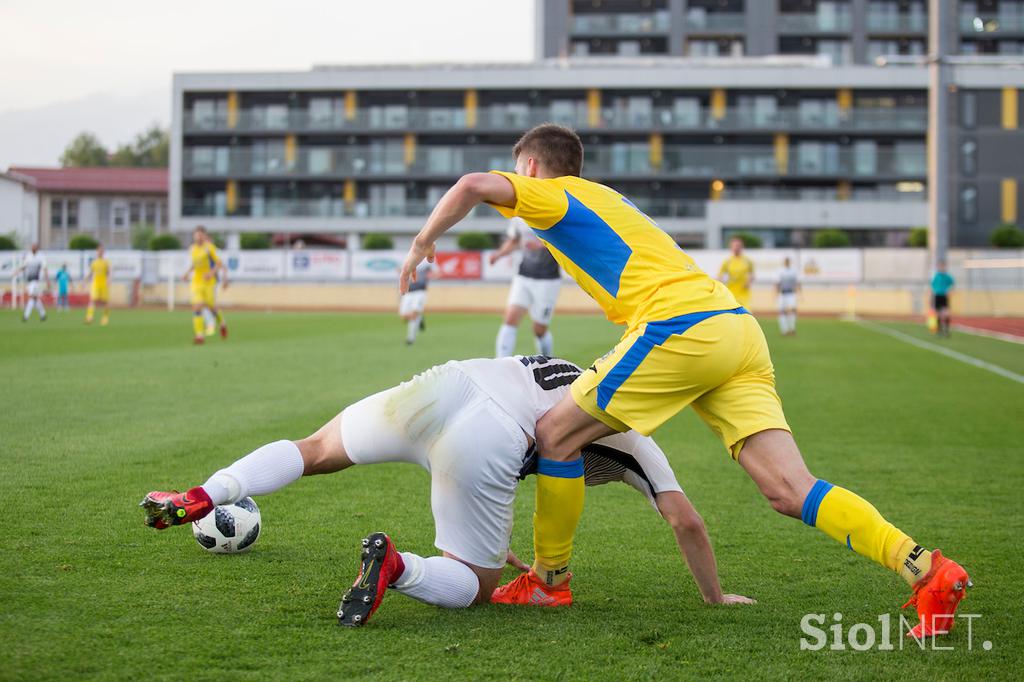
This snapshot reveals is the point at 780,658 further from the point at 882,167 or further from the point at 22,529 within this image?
the point at 882,167

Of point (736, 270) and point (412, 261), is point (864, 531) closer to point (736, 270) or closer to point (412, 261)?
point (412, 261)

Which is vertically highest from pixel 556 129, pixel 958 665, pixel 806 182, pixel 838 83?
pixel 838 83

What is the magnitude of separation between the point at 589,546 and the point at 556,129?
2.08 meters

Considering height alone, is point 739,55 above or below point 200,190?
above

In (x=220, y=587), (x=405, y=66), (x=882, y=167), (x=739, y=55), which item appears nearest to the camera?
(x=220, y=587)

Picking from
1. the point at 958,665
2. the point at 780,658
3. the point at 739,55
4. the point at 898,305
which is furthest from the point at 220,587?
the point at 739,55

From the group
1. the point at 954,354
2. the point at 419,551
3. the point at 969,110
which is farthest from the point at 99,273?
the point at 969,110

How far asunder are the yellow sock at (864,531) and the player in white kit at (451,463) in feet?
1.67

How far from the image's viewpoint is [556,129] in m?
4.52

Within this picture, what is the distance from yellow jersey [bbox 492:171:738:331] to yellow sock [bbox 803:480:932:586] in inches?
32.9

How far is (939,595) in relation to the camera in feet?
12.5

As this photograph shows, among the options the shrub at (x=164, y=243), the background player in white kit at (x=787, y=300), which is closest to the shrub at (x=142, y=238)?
the shrub at (x=164, y=243)

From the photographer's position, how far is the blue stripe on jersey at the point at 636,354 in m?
4.10

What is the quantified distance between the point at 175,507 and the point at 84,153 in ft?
395
